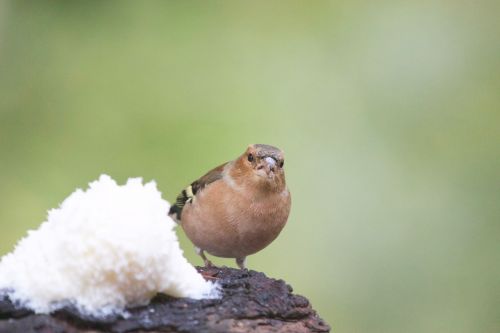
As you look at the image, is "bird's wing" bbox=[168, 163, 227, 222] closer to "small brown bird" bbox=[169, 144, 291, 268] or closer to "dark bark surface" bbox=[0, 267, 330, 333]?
"small brown bird" bbox=[169, 144, 291, 268]

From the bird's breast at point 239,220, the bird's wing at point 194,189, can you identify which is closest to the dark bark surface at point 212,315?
the bird's breast at point 239,220

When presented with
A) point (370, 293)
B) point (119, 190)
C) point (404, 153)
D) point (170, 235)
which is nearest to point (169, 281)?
point (170, 235)

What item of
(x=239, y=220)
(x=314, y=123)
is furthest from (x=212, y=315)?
(x=314, y=123)

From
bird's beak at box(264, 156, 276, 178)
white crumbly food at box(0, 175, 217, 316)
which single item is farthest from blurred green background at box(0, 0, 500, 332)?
white crumbly food at box(0, 175, 217, 316)

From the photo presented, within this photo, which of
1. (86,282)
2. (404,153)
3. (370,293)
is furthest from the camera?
(404,153)

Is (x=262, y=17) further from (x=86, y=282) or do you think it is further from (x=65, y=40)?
(x=86, y=282)

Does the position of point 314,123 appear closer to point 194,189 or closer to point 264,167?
point 194,189

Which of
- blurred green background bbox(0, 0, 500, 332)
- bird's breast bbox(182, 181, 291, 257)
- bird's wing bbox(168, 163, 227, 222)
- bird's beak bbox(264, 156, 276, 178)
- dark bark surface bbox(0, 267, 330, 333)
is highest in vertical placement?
Result: blurred green background bbox(0, 0, 500, 332)
